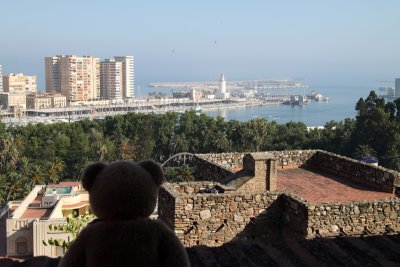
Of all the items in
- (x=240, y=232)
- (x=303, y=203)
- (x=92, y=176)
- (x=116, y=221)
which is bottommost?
(x=240, y=232)

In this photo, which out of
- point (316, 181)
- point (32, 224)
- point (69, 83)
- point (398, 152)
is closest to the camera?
point (316, 181)

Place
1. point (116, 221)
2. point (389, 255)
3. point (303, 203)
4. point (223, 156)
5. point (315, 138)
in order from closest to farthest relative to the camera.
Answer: point (116, 221)
point (389, 255)
point (303, 203)
point (223, 156)
point (315, 138)

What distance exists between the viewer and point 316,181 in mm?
12266

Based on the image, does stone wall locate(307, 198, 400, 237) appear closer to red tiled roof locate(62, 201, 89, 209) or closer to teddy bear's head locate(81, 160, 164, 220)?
teddy bear's head locate(81, 160, 164, 220)

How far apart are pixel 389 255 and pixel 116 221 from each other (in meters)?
3.51

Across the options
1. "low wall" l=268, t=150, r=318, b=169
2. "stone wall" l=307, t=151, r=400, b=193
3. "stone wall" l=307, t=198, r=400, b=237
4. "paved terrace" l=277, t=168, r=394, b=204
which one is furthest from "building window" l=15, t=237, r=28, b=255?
"stone wall" l=307, t=198, r=400, b=237

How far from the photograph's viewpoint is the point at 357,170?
1245cm

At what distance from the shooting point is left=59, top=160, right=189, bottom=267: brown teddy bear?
252 cm

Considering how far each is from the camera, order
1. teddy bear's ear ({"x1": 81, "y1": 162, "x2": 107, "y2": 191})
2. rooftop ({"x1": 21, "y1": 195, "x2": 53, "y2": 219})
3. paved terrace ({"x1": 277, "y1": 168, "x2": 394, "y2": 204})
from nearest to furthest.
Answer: teddy bear's ear ({"x1": 81, "y1": 162, "x2": 107, "y2": 191}), paved terrace ({"x1": 277, "y1": 168, "x2": 394, "y2": 204}), rooftop ({"x1": 21, "y1": 195, "x2": 53, "y2": 219})

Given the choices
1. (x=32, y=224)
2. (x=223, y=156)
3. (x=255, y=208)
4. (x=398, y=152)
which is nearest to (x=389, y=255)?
(x=255, y=208)

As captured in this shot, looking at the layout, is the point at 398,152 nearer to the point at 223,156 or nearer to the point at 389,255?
the point at 223,156

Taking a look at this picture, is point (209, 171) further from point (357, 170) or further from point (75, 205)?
point (75, 205)

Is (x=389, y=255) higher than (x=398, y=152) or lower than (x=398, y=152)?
higher

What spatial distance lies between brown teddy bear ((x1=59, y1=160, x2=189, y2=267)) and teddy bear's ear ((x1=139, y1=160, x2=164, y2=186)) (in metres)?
0.04
